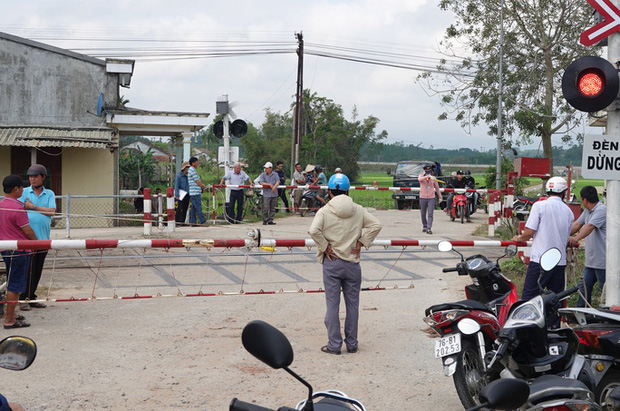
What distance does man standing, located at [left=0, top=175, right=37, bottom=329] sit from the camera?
815cm

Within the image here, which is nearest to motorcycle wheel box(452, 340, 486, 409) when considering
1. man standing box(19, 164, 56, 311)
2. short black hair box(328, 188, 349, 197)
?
short black hair box(328, 188, 349, 197)

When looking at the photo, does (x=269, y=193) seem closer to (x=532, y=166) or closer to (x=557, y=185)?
(x=532, y=166)

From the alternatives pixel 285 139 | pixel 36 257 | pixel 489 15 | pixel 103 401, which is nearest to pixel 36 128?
pixel 36 257

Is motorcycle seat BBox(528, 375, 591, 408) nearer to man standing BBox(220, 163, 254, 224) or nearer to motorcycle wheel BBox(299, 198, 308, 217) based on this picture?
man standing BBox(220, 163, 254, 224)

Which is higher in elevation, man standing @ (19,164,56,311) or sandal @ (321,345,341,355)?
man standing @ (19,164,56,311)

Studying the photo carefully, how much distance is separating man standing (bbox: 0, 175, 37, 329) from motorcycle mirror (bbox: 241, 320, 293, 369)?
6029 mm

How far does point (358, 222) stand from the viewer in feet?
24.2

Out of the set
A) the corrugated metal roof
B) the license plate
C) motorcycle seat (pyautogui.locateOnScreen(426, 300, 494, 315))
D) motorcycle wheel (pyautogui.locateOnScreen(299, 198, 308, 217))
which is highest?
the corrugated metal roof

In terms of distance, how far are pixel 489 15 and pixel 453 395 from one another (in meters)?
32.1

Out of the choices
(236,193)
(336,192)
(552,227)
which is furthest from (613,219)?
(236,193)

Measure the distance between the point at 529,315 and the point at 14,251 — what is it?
234 inches

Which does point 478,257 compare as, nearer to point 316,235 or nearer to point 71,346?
point 316,235

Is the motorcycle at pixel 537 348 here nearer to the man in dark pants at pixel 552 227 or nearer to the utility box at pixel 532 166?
the man in dark pants at pixel 552 227

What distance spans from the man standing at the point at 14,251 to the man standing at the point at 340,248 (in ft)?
11.3
